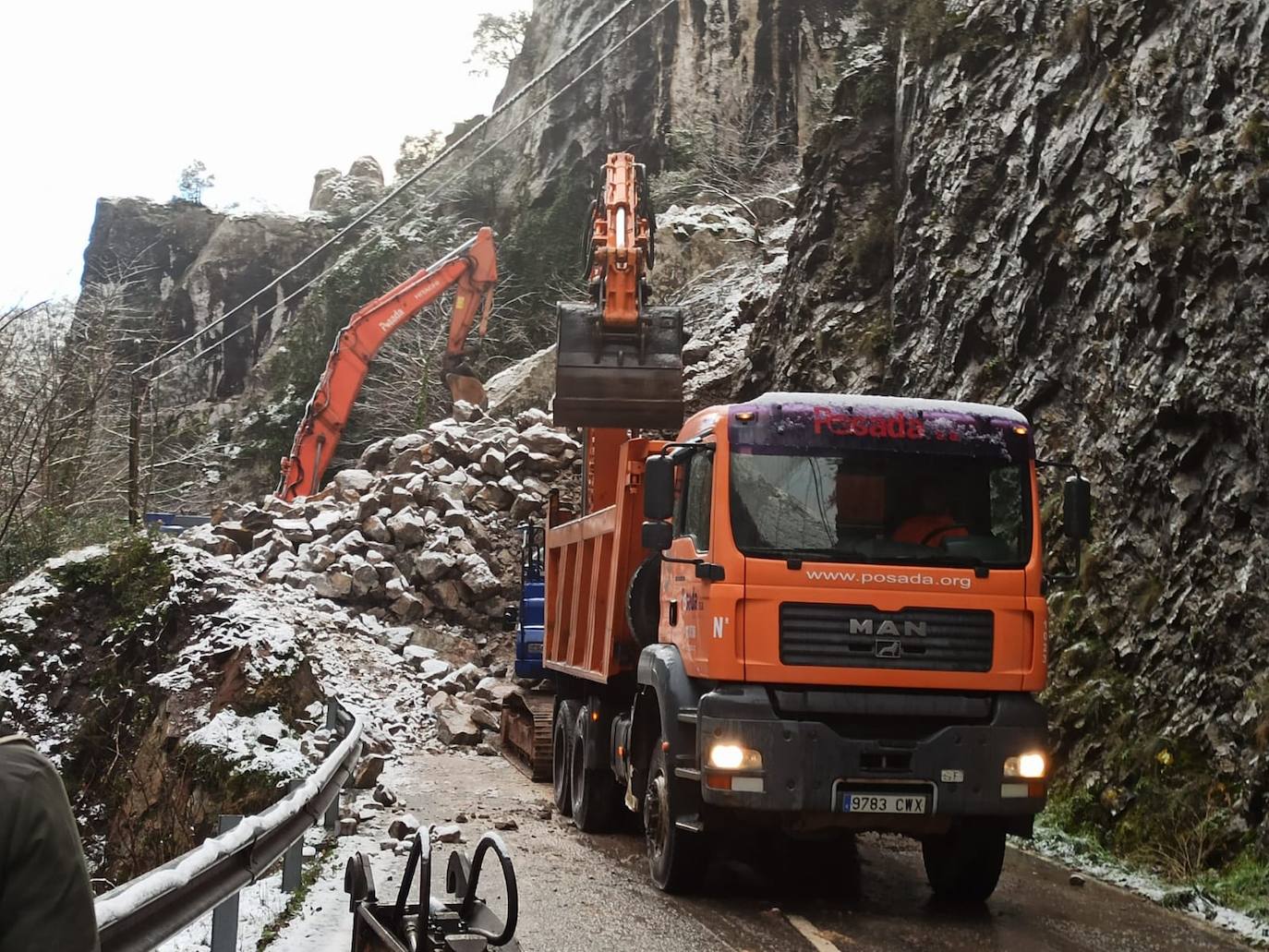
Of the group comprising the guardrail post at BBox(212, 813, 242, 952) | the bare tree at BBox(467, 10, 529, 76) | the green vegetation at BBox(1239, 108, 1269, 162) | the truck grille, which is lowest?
the guardrail post at BBox(212, 813, 242, 952)

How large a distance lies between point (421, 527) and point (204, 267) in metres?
45.5

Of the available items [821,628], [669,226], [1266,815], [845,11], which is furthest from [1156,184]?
[845,11]

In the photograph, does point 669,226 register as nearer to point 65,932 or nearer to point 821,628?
point 821,628

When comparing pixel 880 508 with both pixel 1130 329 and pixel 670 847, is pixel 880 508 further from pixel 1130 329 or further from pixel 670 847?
pixel 1130 329

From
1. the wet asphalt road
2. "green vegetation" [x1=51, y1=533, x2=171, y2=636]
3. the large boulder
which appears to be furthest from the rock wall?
the wet asphalt road

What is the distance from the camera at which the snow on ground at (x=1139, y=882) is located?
25.8ft

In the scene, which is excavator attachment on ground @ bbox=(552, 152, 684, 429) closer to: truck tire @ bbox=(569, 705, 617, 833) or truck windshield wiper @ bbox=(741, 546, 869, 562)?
truck tire @ bbox=(569, 705, 617, 833)

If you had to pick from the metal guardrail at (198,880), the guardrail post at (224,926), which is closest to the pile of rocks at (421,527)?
the metal guardrail at (198,880)

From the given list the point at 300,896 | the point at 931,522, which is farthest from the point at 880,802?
the point at 300,896

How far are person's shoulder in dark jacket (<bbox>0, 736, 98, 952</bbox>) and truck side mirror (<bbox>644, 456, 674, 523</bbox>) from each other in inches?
→ 243

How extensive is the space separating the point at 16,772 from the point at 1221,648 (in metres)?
10.0

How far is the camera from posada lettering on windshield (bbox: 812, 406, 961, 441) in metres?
8.27

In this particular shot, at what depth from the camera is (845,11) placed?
45156 mm

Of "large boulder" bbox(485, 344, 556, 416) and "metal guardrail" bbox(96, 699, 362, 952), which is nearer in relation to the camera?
"metal guardrail" bbox(96, 699, 362, 952)
